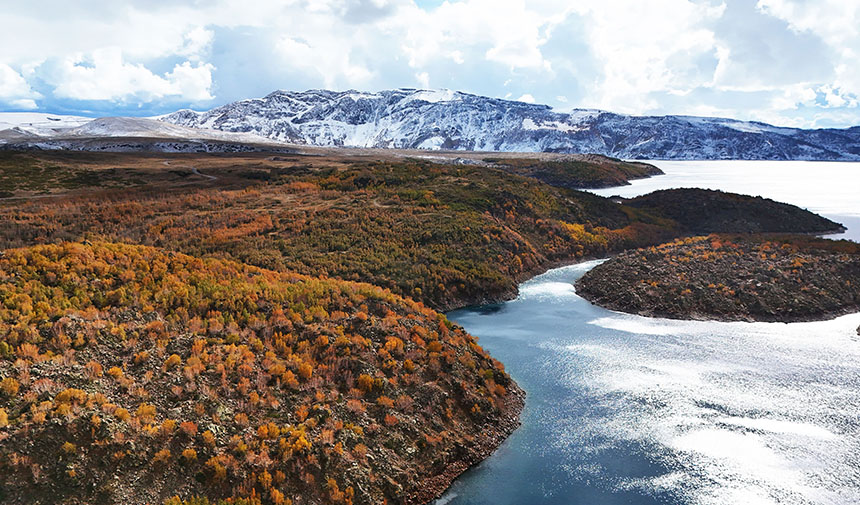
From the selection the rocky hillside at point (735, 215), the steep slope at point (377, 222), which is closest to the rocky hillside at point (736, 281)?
the steep slope at point (377, 222)

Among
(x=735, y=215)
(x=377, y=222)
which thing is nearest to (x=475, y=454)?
(x=377, y=222)

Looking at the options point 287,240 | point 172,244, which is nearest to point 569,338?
point 287,240

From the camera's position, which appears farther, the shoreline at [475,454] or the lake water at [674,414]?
the lake water at [674,414]

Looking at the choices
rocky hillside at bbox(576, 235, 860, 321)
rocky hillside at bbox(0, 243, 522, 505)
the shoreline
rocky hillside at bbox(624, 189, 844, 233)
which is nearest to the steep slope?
rocky hillside at bbox(624, 189, 844, 233)

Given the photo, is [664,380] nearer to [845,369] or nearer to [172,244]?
[845,369]

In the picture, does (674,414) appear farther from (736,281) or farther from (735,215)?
(735,215)

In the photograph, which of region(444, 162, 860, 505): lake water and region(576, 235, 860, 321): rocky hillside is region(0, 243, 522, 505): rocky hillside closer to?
region(444, 162, 860, 505): lake water

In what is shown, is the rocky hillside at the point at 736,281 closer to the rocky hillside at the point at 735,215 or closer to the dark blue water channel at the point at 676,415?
the dark blue water channel at the point at 676,415
